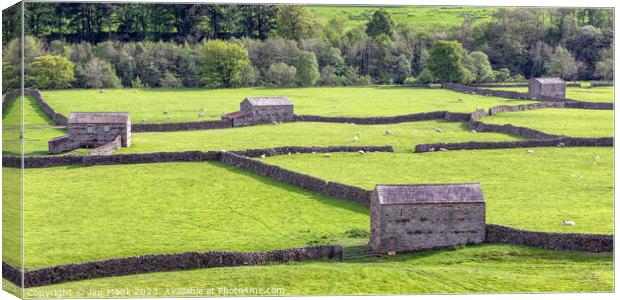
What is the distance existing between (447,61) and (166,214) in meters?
70.6

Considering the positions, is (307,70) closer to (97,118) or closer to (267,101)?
→ (267,101)

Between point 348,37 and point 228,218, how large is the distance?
61980 mm

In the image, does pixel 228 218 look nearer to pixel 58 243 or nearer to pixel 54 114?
pixel 58 243

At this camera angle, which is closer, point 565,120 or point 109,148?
point 109,148

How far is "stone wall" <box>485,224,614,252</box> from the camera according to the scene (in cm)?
4078

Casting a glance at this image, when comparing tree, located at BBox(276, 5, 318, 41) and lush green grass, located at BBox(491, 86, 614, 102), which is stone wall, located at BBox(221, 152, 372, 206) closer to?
tree, located at BBox(276, 5, 318, 41)

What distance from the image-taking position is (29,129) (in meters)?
80.4

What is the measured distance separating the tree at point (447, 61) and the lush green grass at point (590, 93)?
5.46m

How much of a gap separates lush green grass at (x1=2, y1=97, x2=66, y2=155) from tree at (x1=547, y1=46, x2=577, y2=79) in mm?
52331

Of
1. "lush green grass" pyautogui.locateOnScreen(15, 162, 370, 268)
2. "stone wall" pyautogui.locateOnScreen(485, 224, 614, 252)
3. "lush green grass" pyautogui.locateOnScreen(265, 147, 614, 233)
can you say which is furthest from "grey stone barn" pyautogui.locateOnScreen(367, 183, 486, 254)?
"lush green grass" pyautogui.locateOnScreen(265, 147, 614, 233)

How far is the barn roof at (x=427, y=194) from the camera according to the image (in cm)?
4203

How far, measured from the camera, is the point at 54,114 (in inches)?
3401

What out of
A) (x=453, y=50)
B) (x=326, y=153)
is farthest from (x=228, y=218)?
(x=453, y=50)

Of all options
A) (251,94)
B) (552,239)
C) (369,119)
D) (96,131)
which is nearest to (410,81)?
(251,94)
